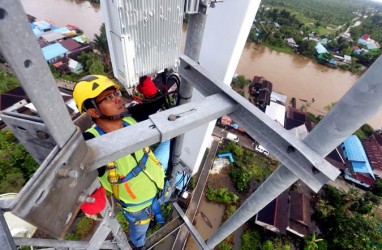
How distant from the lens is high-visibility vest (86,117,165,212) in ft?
7.89

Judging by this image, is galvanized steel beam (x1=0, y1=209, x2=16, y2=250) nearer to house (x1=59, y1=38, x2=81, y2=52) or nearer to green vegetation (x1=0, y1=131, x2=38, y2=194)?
green vegetation (x1=0, y1=131, x2=38, y2=194)

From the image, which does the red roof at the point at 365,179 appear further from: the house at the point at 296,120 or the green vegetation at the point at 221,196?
the green vegetation at the point at 221,196

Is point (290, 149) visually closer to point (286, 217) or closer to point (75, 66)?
point (286, 217)

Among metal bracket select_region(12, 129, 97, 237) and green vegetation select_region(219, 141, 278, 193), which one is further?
green vegetation select_region(219, 141, 278, 193)

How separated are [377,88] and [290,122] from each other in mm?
13421

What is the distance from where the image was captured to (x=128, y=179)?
246cm

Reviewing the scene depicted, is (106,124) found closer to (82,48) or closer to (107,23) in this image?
(107,23)

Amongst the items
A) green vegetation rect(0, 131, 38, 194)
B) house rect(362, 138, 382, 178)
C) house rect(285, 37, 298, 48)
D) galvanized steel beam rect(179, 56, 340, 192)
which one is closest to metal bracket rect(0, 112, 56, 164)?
galvanized steel beam rect(179, 56, 340, 192)

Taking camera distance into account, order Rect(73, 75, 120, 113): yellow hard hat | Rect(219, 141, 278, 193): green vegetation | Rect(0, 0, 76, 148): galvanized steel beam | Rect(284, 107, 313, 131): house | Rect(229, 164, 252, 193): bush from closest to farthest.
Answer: Rect(0, 0, 76, 148): galvanized steel beam → Rect(73, 75, 120, 113): yellow hard hat → Rect(229, 164, 252, 193): bush → Rect(219, 141, 278, 193): green vegetation → Rect(284, 107, 313, 131): house

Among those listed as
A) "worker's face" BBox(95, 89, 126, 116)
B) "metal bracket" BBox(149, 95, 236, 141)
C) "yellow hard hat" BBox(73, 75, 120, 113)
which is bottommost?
"worker's face" BBox(95, 89, 126, 116)

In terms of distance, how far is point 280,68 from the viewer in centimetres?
2219

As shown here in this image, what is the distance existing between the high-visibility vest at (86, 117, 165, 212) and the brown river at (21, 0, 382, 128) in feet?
55.3

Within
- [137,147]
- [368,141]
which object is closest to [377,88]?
[137,147]

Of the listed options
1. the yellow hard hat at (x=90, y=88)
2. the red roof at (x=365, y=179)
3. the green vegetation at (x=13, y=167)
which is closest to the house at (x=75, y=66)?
the green vegetation at (x=13, y=167)
